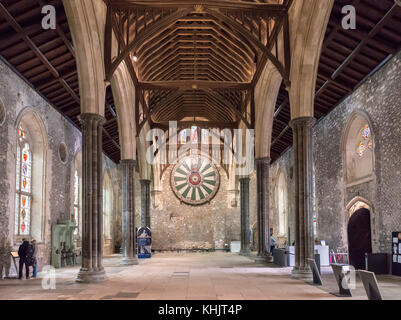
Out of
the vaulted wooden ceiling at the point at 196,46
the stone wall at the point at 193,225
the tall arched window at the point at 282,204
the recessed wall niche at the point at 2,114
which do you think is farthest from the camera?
the stone wall at the point at 193,225

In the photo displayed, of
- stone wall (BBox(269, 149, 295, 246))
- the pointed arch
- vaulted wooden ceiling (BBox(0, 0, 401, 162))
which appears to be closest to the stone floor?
the pointed arch

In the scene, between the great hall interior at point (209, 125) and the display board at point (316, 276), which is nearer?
the display board at point (316, 276)

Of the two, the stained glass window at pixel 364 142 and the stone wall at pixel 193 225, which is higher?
the stained glass window at pixel 364 142

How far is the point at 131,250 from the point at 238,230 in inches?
410

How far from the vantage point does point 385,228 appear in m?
11.6

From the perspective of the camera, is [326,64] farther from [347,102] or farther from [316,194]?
[316,194]

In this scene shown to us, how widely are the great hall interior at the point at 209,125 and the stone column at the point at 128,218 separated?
0.05m

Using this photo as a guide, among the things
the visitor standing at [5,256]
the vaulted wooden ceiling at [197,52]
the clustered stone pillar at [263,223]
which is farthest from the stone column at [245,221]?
the visitor standing at [5,256]

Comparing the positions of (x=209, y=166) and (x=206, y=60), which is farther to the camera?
(x=209, y=166)

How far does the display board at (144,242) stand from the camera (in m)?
18.8

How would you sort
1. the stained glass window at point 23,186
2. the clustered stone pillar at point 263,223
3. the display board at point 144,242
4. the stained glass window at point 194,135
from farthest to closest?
the stained glass window at point 194,135 → the display board at point 144,242 → the clustered stone pillar at point 263,223 → the stained glass window at point 23,186

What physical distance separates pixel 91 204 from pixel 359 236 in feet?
26.9

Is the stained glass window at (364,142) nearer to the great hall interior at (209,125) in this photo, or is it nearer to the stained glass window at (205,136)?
the great hall interior at (209,125)
